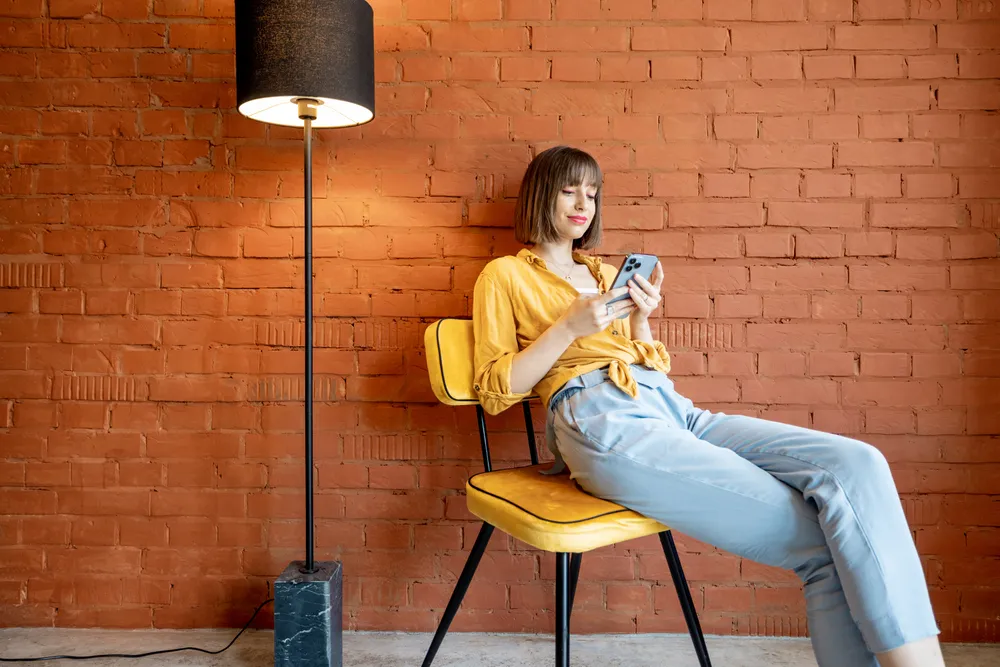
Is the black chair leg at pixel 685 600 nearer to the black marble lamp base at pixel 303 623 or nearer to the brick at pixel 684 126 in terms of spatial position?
the black marble lamp base at pixel 303 623

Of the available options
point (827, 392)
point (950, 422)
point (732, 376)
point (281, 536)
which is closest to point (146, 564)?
point (281, 536)

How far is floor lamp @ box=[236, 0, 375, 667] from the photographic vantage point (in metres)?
1.57

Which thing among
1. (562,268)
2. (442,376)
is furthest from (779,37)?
(442,376)

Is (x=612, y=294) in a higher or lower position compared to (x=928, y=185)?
lower

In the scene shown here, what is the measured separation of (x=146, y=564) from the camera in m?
2.04

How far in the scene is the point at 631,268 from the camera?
155 cm

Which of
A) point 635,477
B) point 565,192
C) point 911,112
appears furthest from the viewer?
point 911,112

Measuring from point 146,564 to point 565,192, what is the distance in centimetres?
172

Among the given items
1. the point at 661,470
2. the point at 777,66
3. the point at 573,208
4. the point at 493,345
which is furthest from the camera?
the point at 777,66

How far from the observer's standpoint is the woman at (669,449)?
1238 millimetres

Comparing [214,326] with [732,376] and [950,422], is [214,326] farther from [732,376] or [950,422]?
[950,422]

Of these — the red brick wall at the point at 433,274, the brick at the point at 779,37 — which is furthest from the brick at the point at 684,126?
the brick at the point at 779,37

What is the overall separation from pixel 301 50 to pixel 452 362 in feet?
2.78

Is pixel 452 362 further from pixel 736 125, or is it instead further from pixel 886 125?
pixel 886 125
